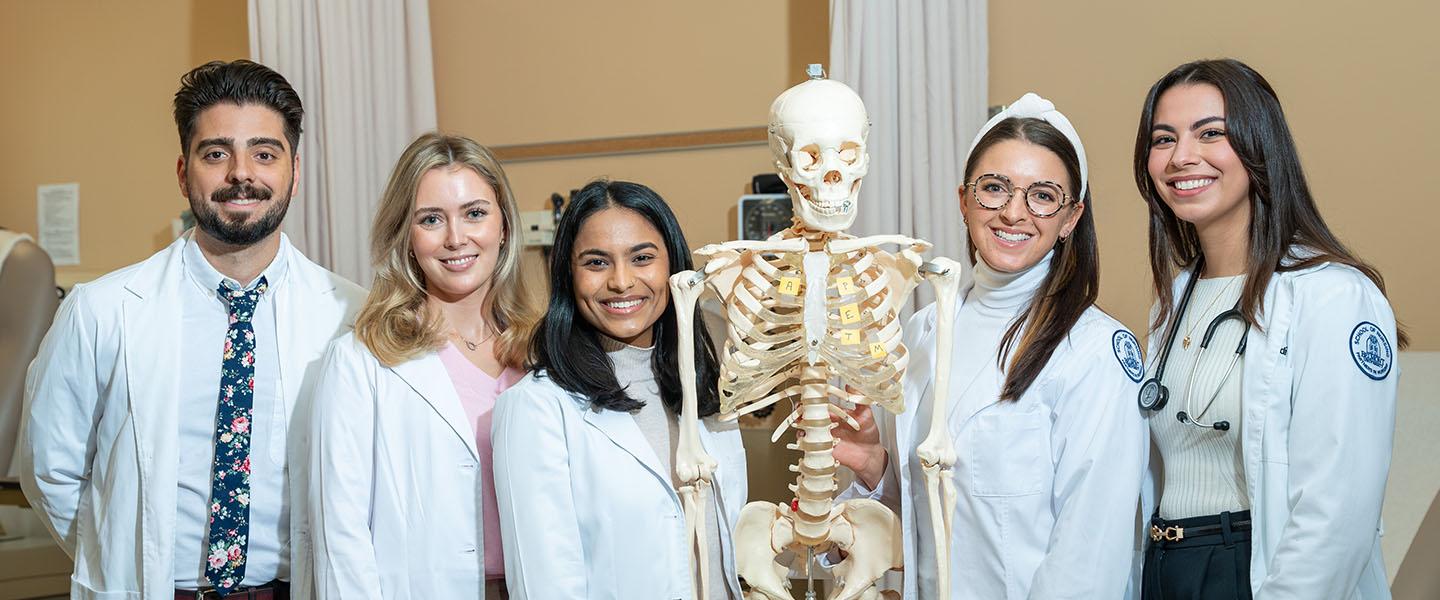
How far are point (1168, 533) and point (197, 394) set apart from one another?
168cm

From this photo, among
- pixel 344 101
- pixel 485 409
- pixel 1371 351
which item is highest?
pixel 344 101

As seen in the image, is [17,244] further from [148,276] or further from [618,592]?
[618,592]

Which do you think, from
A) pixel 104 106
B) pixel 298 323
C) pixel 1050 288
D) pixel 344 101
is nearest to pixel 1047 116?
pixel 1050 288

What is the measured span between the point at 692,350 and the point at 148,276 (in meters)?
1.08

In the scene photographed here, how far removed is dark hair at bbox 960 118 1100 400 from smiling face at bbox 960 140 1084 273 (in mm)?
20

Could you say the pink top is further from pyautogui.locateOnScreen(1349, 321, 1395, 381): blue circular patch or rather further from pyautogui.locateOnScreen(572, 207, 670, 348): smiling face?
pyautogui.locateOnScreen(1349, 321, 1395, 381): blue circular patch

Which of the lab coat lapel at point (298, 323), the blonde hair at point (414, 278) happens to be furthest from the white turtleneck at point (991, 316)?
the lab coat lapel at point (298, 323)

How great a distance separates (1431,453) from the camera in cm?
243

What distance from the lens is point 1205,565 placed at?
1.64m

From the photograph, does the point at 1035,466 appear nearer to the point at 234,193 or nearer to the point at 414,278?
the point at 414,278

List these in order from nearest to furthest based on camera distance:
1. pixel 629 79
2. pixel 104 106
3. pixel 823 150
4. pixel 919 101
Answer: pixel 823 150, pixel 919 101, pixel 629 79, pixel 104 106

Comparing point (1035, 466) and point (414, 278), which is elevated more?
point (414, 278)

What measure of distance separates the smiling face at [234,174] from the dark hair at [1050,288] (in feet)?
4.02

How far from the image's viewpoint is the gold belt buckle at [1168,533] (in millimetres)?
1675
